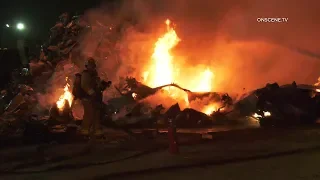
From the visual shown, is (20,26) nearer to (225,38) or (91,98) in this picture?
(225,38)

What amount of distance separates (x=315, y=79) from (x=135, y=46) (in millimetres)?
9992

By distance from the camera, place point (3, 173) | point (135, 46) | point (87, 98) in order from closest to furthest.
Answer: point (3, 173) < point (87, 98) < point (135, 46)

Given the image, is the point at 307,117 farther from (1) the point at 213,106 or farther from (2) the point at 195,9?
(2) the point at 195,9

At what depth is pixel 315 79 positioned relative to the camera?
22062 mm

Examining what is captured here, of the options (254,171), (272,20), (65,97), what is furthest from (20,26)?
(254,171)

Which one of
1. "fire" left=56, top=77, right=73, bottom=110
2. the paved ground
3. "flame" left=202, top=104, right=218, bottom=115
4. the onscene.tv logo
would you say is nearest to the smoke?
the onscene.tv logo

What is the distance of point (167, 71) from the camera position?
746 inches

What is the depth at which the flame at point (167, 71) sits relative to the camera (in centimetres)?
1869

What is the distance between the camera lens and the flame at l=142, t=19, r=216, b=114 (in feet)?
61.3

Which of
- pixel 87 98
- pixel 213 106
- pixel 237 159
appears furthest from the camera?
pixel 213 106

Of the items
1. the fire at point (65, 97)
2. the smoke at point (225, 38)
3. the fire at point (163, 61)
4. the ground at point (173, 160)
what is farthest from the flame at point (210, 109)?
the ground at point (173, 160)

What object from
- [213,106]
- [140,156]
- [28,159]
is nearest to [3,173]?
[28,159]

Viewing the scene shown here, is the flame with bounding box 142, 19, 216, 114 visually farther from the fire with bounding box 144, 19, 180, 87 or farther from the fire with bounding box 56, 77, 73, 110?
the fire with bounding box 56, 77, 73, 110

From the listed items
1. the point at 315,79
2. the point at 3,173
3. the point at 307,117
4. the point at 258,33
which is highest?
the point at 258,33
